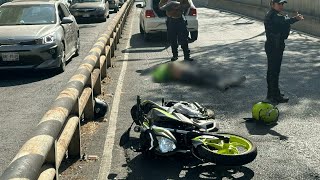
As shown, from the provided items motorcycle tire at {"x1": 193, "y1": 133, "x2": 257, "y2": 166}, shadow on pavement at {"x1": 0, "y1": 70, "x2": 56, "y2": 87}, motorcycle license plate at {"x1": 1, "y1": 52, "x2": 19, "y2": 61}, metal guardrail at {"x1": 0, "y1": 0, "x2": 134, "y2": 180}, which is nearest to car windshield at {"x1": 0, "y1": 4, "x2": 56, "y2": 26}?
shadow on pavement at {"x1": 0, "y1": 70, "x2": 56, "y2": 87}

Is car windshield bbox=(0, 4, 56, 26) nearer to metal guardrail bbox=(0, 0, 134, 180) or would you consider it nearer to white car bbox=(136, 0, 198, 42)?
metal guardrail bbox=(0, 0, 134, 180)

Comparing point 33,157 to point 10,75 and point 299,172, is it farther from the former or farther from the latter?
point 10,75

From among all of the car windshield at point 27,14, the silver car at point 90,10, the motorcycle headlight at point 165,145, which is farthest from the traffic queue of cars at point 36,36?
the silver car at point 90,10

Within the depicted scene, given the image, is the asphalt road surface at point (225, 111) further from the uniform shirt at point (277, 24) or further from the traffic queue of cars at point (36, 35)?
the traffic queue of cars at point (36, 35)

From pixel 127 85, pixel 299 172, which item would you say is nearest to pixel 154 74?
pixel 127 85

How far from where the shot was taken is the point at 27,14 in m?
12.7

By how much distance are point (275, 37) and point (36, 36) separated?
5.48 m

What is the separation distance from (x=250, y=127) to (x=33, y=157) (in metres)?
4.45

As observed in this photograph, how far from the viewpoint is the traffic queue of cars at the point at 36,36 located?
11062 mm

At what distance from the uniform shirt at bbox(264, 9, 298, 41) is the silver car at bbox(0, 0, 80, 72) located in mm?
5138

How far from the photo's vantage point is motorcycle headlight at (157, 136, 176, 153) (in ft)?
18.3

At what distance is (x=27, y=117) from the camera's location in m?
8.02

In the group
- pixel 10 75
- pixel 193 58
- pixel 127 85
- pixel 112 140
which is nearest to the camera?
pixel 112 140

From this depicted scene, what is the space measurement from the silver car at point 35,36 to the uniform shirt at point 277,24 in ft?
16.9
